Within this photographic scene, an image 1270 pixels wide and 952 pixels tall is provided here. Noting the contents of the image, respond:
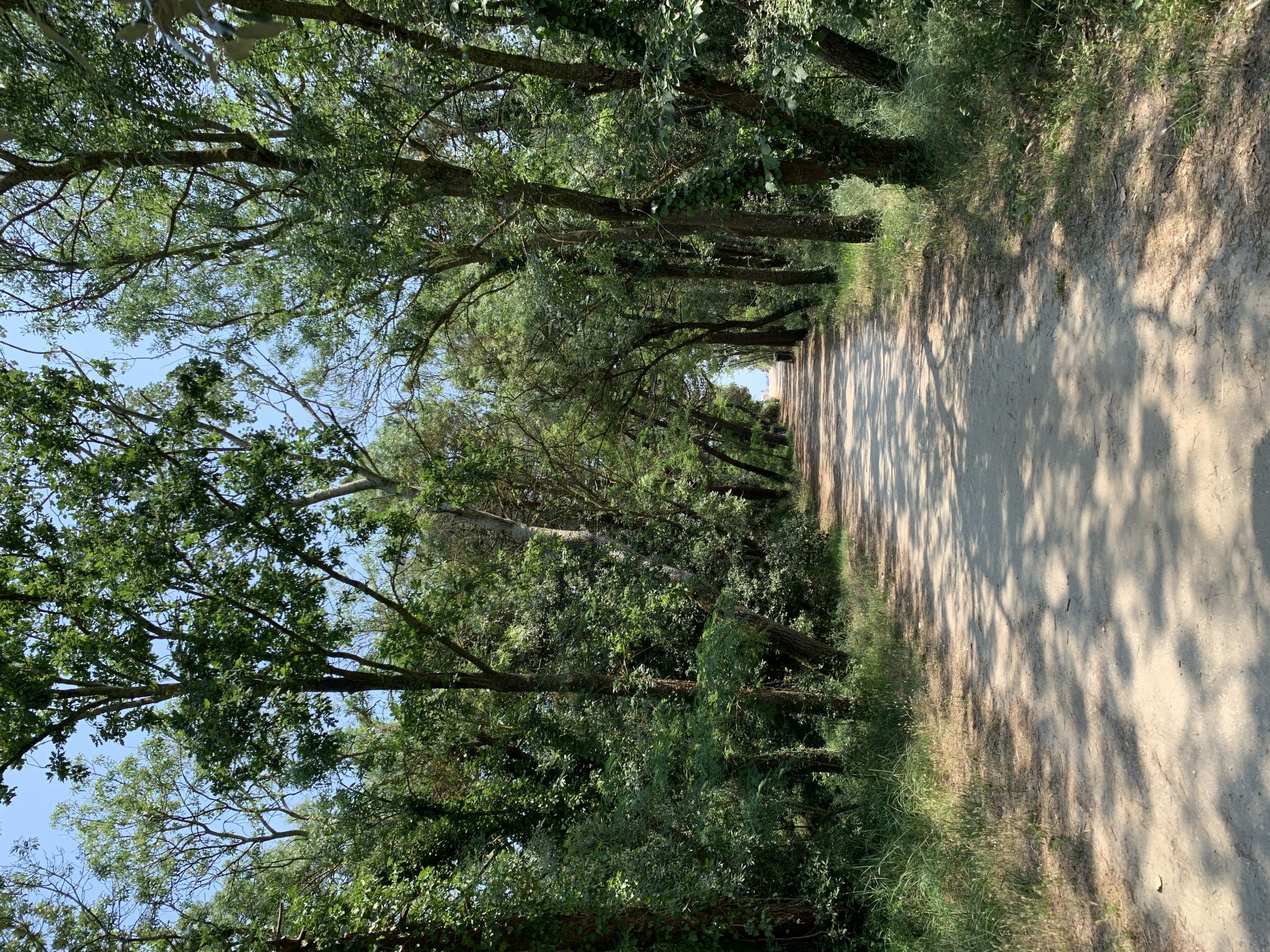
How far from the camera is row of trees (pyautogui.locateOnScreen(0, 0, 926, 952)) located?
6961 millimetres

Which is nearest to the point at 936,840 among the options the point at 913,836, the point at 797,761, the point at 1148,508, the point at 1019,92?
the point at 913,836

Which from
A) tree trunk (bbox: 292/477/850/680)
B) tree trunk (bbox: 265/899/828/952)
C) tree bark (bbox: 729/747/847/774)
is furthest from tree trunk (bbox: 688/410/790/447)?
tree trunk (bbox: 265/899/828/952)

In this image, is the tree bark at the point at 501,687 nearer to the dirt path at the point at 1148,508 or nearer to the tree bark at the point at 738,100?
the dirt path at the point at 1148,508

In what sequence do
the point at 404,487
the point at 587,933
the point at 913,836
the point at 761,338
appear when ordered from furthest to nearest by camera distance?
the point at 761,338
the point at 404,487
the point at 913,836
the point at 587,933

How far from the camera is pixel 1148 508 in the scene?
4590mm

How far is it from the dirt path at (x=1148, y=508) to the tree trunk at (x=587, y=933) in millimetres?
3410

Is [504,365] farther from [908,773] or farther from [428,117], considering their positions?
[908,773]

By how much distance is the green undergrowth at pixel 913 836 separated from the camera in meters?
5.91

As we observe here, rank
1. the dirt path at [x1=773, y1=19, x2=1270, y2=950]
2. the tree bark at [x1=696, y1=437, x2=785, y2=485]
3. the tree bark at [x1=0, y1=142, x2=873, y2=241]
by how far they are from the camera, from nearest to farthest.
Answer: the dirt path at [x1=773, y1=19, x2=1270, y2=950] → the tree bark at [x1=0, y1=142, x2=873, y2=241] → the tree bark at [x1=696, y1=437, x2=785, y2=485]

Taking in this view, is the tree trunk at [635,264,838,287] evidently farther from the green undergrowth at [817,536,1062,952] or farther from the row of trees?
the green undergrowth at [817,536,1062,952]

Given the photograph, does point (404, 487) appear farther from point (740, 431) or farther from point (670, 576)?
point (740, 431)

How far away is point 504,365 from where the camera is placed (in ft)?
44.0

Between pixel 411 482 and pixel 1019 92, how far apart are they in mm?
10347

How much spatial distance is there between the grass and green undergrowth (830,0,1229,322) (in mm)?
4577
